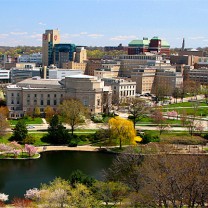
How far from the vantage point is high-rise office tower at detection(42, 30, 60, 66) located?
136 meters

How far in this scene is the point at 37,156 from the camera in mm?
46812

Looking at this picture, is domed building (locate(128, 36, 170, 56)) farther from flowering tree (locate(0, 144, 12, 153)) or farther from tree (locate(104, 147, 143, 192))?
tree (locate(104, 147, 143, 192))

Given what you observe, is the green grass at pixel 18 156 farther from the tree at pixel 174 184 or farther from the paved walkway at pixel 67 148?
the tree at pixel 174 184

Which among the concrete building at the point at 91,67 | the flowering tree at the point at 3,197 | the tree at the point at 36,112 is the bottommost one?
the flowering tree at the point at 3,197

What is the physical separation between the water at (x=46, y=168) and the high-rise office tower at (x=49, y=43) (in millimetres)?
91131

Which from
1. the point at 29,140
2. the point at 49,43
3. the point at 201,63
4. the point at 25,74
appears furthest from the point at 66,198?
the point at 201,63

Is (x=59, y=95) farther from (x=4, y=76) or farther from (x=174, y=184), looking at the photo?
(x=4, y=76)

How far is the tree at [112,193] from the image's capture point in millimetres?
28875

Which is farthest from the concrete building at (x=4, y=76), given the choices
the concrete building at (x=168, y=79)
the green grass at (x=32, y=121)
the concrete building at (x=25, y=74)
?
the green grass at (x=32, y=121)

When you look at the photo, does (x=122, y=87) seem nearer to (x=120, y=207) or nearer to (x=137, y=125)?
(x=137, y=125)

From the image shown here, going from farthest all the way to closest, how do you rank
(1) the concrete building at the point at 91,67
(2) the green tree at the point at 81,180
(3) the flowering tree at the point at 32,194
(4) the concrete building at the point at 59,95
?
(1) the concrete building at the point at 91,67, (4) the concrete building at the point at 59,95, (2) the green tree at the point at 81,180, (3) the flowering tree at the point at 32,194

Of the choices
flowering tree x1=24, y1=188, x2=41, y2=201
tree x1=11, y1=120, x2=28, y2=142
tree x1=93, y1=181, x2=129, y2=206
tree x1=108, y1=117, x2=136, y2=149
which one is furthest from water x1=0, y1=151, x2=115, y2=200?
tree x1=93, y1=181, x2=129, y2=206

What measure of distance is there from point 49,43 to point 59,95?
6699 cm

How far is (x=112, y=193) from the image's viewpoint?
29.0 m
